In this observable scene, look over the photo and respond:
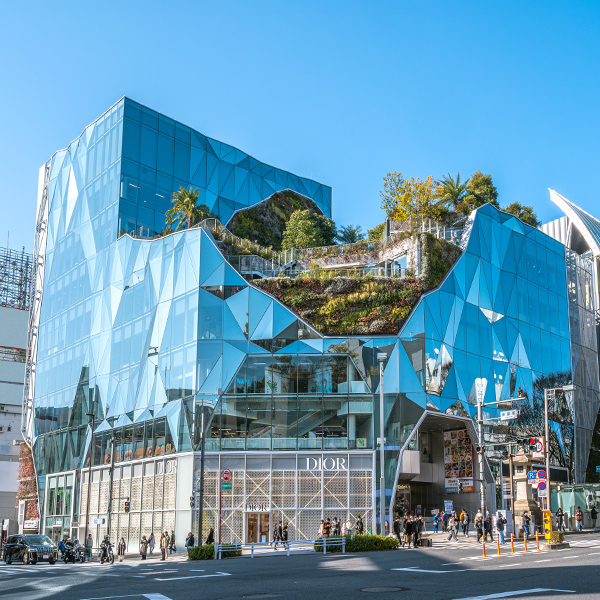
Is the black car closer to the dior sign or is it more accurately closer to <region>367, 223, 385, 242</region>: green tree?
the dior sign

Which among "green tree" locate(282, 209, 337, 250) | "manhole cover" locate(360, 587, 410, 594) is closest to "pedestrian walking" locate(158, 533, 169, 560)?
"manhole cover" locate(360, 587, 410, 594)

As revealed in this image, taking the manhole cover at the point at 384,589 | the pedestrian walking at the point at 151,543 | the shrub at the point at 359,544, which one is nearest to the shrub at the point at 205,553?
the shrub at the point at 359,544

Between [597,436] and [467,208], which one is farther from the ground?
[467,208]

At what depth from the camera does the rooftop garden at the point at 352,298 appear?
52.5 m

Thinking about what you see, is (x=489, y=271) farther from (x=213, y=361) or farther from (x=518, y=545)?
(x=518, y=545)

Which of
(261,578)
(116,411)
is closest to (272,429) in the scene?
(116,411)

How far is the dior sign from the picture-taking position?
4959 centimetres

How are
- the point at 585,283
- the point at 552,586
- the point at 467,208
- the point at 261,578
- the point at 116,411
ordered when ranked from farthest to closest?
the point at 585,283 → the point at 467,208 → the point at 116,411 → the point at 261,578 → the point at 552,586

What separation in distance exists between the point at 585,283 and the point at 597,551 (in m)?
50.5

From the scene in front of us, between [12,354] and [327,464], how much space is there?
6628 cm

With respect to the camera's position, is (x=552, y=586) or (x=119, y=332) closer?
(x=552, y=586)

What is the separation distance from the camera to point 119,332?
61250mm

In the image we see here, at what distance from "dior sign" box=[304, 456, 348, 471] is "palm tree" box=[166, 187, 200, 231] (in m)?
22.9

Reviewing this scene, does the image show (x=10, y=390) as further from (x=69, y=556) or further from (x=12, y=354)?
(x=69, y=556)
